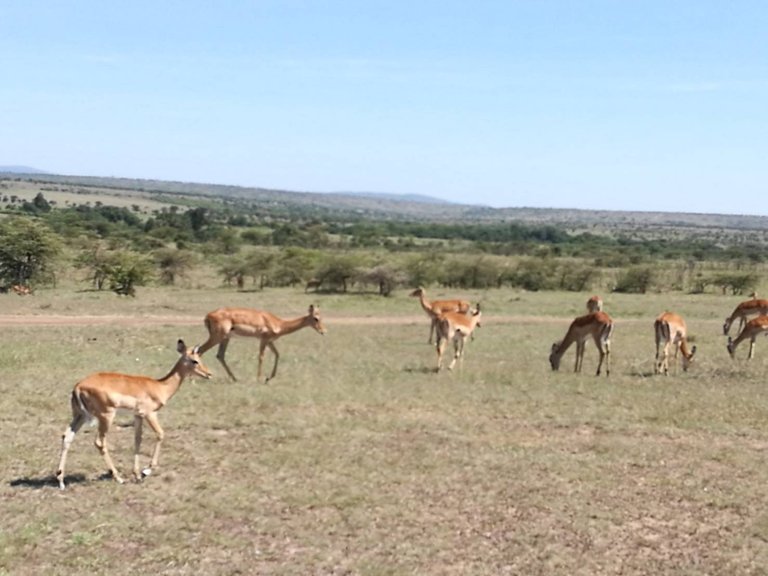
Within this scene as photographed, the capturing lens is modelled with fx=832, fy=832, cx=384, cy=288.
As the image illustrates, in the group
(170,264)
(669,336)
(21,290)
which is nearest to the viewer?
(669,336)

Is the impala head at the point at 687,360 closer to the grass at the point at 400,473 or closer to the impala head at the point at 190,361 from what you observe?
the grass at the point at 400,473

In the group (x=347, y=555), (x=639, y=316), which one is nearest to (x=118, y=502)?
(x=347, y=555)

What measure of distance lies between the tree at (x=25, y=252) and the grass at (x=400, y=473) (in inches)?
808

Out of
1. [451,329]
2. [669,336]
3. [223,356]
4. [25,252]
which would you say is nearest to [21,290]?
[25,252]

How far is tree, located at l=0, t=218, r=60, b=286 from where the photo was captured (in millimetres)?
39438

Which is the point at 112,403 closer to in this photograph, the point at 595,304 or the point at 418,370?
the point at 418,370

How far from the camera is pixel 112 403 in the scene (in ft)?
32.9

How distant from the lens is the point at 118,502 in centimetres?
967

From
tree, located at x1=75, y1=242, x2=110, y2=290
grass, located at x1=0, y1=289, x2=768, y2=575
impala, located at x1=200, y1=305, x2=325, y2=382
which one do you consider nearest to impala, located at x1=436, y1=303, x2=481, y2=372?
grass, located at x1=0, y1=289, x2=768, y2=575

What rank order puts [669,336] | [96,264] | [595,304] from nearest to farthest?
1. [669,336]
2. [595,304]
3. [96,264]

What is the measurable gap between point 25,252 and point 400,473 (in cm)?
3364

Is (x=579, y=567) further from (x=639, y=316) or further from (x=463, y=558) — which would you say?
(x=639, y=316)

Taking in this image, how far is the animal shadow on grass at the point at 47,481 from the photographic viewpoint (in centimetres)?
1007

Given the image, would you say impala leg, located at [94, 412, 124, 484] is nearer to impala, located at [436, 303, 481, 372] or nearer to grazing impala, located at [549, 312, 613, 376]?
impala, located at [436, 303, 481, 372]
